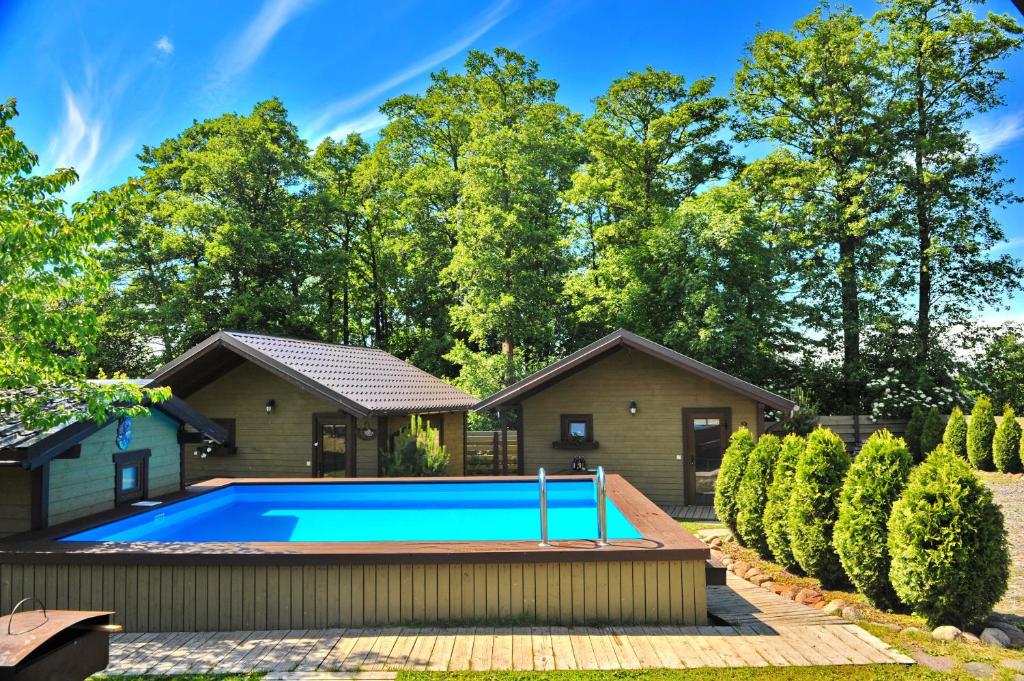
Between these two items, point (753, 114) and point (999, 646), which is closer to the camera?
point (999, 646)

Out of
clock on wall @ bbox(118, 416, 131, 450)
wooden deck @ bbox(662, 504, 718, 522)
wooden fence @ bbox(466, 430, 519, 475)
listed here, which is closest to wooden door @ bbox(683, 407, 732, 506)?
wooden deck @ bbox(662, 504, 718, 522)

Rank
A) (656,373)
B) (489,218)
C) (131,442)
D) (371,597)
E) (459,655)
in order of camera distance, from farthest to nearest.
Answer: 1. (489,218)
2. (656,373)
3. (131,442)
4. (371,597)
5. (459,655)

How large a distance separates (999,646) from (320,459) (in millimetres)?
11645

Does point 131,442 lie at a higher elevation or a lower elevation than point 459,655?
higher

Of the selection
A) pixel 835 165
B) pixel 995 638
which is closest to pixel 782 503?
pixel 995 638

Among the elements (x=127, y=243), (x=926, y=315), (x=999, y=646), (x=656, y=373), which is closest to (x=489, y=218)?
(x=656, y=373)

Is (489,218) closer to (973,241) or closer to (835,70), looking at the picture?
(835,70)

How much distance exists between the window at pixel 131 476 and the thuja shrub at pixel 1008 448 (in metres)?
18.3

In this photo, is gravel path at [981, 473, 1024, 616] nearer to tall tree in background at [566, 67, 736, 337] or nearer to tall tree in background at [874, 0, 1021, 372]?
tall tree in background at [874, 0, 1021, 372]

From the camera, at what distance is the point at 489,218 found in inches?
899

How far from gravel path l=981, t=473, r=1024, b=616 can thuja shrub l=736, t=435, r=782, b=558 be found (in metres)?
2.47

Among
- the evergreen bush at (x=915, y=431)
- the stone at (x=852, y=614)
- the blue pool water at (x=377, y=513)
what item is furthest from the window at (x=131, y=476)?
the evergreen bush at (x=915, y=431)

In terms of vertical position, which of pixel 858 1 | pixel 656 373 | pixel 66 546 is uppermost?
pixel 858 1

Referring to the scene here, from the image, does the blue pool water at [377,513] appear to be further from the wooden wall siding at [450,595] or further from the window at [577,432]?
the wooden wall siding at [450,595]
